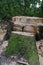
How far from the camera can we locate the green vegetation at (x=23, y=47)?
3.54 meters

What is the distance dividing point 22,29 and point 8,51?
2.76 feet

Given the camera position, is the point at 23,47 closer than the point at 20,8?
Yes

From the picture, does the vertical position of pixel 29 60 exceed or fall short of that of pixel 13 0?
it falls short

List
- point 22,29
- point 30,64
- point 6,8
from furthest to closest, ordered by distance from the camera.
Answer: point 6,8, point 22,29, point 30,64

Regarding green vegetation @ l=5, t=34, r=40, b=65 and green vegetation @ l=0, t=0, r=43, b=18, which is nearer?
green vegetation @ l=5, t=34, r=40, b=65

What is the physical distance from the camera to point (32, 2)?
8.44m

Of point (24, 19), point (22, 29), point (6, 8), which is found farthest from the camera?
point (6, 8)

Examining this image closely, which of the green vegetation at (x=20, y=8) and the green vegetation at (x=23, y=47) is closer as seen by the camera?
the green vegetation at (x=23, y=47)

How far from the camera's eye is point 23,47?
3666 millimetres

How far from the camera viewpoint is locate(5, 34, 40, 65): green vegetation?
3535 millimetres

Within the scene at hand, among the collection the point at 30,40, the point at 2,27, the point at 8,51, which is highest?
the point at 30,40

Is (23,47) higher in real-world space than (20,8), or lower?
lower

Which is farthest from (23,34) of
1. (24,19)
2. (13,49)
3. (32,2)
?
(32,2)

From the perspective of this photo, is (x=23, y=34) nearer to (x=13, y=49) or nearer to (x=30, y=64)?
(x=13, y=49)
